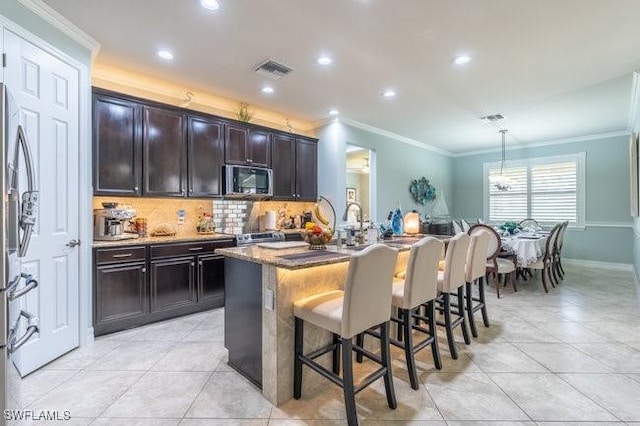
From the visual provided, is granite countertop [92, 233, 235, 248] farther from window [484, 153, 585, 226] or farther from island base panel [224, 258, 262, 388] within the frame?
window [484, 153, 585, 226]

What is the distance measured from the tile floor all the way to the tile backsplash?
1.35m

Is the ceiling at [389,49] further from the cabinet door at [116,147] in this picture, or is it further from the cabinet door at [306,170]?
the cabinet door at [306,170]

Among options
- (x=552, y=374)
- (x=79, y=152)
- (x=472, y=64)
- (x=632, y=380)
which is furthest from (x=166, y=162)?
(x=632, y=380)

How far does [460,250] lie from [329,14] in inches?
88.3

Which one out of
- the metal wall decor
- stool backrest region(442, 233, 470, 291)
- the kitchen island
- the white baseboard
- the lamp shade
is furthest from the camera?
the metal wall decor

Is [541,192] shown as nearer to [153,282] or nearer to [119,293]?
[153,282]

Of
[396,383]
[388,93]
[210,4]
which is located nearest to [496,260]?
[388,93]

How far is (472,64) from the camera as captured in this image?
3.37m

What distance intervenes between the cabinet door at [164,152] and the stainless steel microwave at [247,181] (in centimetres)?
57

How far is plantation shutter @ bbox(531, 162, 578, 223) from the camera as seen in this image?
22.4ft

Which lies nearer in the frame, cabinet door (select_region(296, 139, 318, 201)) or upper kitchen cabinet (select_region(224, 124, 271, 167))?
upper kitchen cabinet (select_region(224, 124, 271, 167))

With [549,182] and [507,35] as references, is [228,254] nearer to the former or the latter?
[507,35]

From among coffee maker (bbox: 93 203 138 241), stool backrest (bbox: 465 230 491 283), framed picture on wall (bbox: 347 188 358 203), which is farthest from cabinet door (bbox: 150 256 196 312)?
→ framed picture on wall (bbox: 347 188 358 203)

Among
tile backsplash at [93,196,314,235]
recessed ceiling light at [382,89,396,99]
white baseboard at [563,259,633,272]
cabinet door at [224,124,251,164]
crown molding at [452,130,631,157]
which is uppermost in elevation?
recessed ceiling light at [382,89,396,99]
